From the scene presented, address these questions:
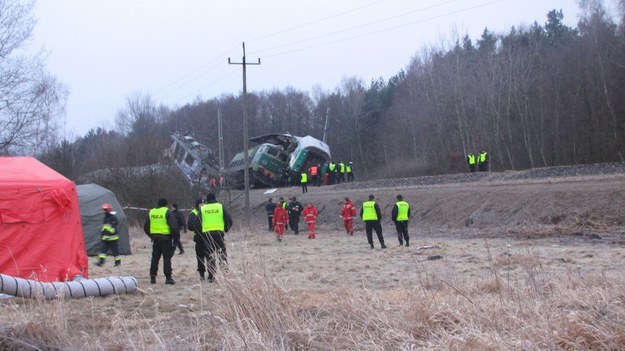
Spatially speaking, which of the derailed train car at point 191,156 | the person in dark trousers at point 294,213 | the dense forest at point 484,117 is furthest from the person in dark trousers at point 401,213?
the derailed train car at point 191,156

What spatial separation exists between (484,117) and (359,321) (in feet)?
151

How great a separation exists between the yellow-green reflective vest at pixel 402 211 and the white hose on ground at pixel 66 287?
913cm

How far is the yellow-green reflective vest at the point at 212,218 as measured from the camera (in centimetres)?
1181

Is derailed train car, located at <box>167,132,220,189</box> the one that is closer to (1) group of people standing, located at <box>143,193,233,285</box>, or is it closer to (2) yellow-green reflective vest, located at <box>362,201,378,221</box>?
(2) yellow-green reflective vest, located at <box>362,201,378,221</box>

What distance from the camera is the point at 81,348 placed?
5941 mm

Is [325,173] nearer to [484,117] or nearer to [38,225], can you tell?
[484,117]

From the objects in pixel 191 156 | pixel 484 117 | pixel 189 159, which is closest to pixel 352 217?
pixel 191 156

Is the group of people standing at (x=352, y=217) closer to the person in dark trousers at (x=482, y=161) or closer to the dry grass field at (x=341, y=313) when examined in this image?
the dry grass field at (x=341, y=313)

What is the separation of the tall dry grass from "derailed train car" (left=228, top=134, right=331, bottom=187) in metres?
33.8

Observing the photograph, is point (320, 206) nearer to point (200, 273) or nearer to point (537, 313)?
point (200, 273)

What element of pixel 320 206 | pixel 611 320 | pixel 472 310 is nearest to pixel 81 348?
pixel 472 310

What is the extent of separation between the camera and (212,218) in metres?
11.9

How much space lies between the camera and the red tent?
11.0 meters

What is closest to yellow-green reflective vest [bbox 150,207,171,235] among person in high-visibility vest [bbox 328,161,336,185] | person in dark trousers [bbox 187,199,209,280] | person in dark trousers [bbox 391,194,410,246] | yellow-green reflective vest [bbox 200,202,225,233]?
person in dark trousers [bbox 187,199,209,280]
